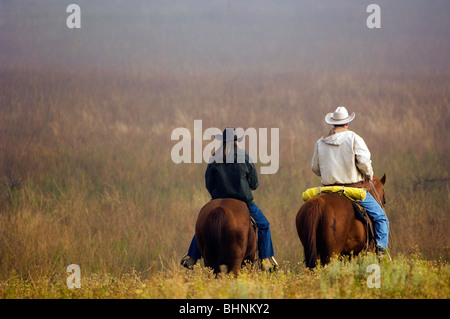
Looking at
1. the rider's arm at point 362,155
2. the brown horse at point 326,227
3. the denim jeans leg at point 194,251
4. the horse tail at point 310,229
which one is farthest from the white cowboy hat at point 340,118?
the denim jeans leg at point 194,251

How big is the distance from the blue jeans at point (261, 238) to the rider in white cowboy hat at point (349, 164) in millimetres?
1035

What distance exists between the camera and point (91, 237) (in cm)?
1312

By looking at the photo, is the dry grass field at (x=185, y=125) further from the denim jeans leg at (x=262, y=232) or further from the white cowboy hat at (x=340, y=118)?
the white cowboy hat at (x=340, y=118)

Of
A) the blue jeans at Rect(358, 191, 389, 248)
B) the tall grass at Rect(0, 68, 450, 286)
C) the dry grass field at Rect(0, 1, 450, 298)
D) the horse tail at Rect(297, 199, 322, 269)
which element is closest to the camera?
the horse tail at Rect(297, 199, 322, 269)

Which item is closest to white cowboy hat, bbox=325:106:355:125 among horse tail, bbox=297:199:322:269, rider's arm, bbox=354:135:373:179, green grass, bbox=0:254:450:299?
rider's arm, bbox=354:135:373:179

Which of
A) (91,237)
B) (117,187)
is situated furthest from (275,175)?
(91,237)

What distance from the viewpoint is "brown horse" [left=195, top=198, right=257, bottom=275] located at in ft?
26.8

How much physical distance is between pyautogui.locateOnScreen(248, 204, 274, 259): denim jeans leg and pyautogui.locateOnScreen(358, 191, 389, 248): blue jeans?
1367 mm

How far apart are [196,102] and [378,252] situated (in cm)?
1486

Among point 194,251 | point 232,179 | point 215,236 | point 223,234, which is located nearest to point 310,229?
point 223,234

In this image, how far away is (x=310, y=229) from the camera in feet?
Answer: 25.5

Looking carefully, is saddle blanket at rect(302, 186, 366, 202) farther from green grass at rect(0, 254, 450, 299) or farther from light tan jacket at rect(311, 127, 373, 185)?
green grass at rect(0, 254, 450, 299)

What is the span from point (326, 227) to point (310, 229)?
21 cm

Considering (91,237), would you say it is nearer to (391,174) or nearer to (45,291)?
(45,291)
